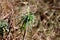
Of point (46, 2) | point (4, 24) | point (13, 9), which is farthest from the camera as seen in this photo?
point (46, 2)

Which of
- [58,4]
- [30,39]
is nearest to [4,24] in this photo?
[30,39]

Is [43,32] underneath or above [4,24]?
underneath

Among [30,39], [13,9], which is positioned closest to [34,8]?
[13,9]

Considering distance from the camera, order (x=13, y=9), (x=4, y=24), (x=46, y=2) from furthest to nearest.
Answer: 1. (x=46, y=2)
2. (x=13, y=9)
3. (x=4, y=24)

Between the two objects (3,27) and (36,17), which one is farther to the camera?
(36,17)

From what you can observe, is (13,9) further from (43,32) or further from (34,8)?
(43,32)

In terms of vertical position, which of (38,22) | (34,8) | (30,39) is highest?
(34,8)

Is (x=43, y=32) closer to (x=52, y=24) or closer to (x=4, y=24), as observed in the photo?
(x=52, y=24)

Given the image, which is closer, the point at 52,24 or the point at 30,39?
the point at 30,39

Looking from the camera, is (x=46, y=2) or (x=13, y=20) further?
(x=46, y=2)
